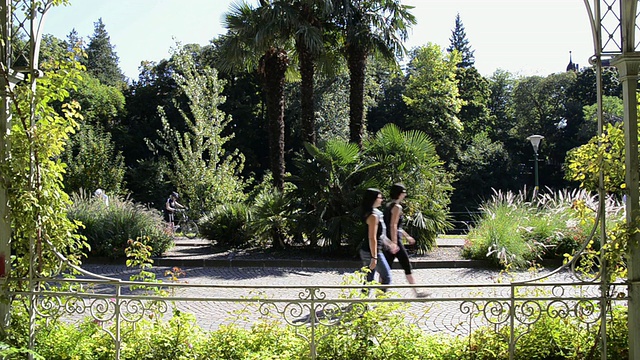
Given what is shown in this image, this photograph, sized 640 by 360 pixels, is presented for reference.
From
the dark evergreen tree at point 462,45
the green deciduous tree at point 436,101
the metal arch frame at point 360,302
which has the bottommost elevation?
the metal arch frame at point 360,302

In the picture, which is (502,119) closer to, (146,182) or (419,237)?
(146,182)

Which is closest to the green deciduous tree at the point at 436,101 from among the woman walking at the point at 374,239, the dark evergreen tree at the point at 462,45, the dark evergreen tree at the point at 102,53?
the dark evergreen tree at the point at 462,45

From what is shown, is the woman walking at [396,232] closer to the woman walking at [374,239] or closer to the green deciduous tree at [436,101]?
the woman walking at [374,239]

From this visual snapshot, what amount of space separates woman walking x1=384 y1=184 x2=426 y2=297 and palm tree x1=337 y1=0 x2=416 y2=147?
9.13 m

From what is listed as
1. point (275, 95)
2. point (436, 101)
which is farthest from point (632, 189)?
point (436, 101)

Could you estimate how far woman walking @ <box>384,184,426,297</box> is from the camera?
8.02 metres

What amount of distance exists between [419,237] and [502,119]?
40.9 meters

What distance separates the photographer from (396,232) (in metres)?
8.30

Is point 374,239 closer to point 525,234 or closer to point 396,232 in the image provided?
point 396,232

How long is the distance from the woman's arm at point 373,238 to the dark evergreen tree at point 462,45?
56.3m

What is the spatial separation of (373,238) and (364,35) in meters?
11.1

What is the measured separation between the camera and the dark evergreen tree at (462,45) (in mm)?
61331

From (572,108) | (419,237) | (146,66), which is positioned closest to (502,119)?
(572,108)

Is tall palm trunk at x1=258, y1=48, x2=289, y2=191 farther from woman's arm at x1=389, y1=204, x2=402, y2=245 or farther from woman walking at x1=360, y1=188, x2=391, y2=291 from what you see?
woman walking at x1=360, y1=188, x2=391, y2=291
